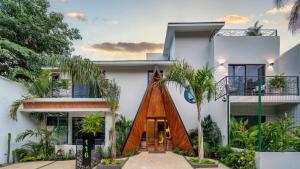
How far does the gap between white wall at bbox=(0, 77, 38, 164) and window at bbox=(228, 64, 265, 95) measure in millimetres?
11426

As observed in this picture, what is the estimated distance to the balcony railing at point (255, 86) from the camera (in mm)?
16094

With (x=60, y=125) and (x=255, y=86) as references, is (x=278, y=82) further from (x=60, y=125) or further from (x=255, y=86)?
(x=60, y=125)

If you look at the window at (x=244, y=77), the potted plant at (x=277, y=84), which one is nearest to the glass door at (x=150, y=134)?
the window at (x=244, y=77)

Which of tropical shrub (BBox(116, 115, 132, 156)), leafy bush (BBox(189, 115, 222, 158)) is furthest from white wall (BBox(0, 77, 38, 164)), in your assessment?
leafy bush (BBox(189, 115, 222, 158))

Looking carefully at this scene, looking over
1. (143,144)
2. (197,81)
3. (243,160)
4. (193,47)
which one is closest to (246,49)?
(193,47)

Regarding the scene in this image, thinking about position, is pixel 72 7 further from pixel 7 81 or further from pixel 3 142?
pixel 3 142

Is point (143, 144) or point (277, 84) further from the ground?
point (277, 84)

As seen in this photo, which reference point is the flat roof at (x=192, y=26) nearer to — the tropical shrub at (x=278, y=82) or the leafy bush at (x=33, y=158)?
the tropical shrub at (x=278, y=82)

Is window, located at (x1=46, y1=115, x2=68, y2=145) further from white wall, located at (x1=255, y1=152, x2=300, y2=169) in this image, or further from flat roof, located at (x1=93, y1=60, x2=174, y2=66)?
white wall, located at (x1=255, y1=152, x2=300, y2=169)

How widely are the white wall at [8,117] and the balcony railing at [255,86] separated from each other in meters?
10.7

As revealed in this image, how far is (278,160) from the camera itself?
11320 mm

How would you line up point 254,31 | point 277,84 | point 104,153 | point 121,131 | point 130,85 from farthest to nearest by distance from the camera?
point 254,31, point 130,85, point 121,131, point 277,84, point 104,153

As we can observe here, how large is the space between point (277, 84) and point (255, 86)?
3.83ft

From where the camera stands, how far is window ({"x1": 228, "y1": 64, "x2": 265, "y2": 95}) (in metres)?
16.9
